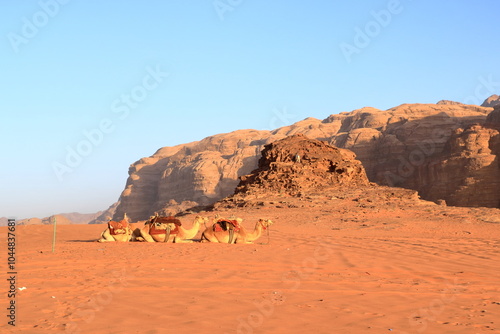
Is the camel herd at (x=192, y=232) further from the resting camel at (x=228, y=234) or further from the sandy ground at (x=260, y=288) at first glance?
the sandy ground at (x=260, y=288)

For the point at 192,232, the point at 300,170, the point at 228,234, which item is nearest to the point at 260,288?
the point at 228,234

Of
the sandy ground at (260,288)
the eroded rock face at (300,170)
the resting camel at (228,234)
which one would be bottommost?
the sandy ground at (260,288)

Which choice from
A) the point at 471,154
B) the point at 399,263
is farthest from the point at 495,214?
the point at 471,154

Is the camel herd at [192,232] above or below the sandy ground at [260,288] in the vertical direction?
above

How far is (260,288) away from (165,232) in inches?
290

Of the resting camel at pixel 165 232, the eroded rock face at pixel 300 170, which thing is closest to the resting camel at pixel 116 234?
the resting camel at pixel 165 232

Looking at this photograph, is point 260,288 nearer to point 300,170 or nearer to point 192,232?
point 192,232

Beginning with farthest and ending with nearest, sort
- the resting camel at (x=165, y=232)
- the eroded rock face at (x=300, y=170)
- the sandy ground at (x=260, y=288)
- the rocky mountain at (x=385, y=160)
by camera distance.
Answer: the rocky mountain at (x=385, y=160)
the eroded rock face at (x=300, y=170)
the resting camel at (x=165, y=232)
the sandy ground at (x=260, y=288)

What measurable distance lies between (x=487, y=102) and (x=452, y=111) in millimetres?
73246

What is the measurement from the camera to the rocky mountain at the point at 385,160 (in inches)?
2522

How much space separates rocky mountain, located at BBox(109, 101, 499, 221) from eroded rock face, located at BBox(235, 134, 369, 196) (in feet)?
82.2

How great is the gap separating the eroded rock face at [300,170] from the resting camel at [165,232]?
2347 cm

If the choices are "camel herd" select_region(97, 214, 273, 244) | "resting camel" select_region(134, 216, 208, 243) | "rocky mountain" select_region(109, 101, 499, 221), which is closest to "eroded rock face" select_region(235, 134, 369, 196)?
"camel herd" select_region(97, 214, 273, 244)

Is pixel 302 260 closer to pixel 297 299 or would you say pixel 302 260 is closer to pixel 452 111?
pixel 297 299
